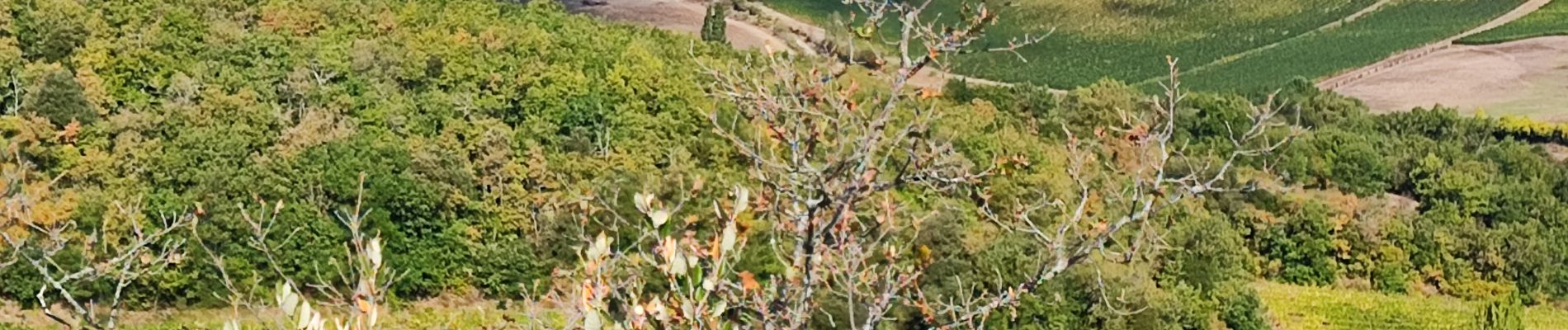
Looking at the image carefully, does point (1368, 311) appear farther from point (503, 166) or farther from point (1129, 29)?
point (1129, 29)

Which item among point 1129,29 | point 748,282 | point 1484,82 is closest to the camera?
point 748,282

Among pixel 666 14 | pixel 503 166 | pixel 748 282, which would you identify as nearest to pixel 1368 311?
pixel 503 166

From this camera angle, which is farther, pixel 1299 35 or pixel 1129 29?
pixel 1129 29

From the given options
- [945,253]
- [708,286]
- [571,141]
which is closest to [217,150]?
[571,141]

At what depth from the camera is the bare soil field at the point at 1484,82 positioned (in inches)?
3521

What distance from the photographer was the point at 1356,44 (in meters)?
105

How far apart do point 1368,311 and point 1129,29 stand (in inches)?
2465

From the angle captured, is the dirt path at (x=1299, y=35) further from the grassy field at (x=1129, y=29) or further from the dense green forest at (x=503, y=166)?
the dense green forest at (x=503, y=166)

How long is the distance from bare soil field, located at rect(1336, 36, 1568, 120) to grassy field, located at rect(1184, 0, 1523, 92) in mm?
4040

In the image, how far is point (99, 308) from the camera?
39406 millimetres

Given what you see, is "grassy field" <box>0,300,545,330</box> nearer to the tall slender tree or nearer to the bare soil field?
the tall slender tree

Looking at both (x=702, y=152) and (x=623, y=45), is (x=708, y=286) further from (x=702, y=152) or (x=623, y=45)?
(x=623, y=45)

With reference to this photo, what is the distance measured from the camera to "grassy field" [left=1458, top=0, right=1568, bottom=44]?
327 ft

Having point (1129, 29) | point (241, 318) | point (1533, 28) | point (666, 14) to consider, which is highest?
point (241, 318)
